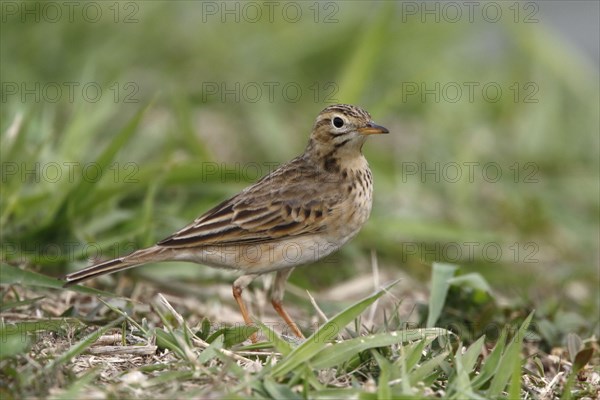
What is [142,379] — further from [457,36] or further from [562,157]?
[457,36]

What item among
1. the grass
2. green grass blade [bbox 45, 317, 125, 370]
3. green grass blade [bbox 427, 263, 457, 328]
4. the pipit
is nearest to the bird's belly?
the pipit

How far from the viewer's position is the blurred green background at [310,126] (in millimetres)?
7266

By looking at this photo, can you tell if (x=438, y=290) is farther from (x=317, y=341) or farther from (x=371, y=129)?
(x=317, y=341)

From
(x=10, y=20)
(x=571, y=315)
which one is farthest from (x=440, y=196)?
A: (x=10, y=20)

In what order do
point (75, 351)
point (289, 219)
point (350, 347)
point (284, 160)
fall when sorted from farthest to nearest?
point (284, 160)
point (289, 219)
point (350, 347)
point (75, 351)

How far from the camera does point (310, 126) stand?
33.8 feet

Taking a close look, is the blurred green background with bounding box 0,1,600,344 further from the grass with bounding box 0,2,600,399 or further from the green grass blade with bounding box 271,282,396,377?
the green grass blade with bounding box 271,282,396,377

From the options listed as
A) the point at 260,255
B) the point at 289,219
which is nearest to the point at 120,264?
the point at 260,255

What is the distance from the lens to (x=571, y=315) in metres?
6.63

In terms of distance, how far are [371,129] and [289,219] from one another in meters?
0.76

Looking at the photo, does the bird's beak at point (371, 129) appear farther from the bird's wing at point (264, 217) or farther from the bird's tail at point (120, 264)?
the bird's tail at point (120, 264)

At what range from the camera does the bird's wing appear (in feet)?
20.2

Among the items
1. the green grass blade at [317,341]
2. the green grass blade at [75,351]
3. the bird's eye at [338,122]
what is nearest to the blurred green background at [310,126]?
the bird's eye at [338,122]

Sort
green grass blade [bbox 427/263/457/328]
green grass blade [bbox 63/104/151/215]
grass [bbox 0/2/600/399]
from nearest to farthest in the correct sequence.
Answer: grass [bbox 0/2/600/399], green grass blade [bbox 427/263/457/328], green grass blade [bbox 63/104/151/215]
